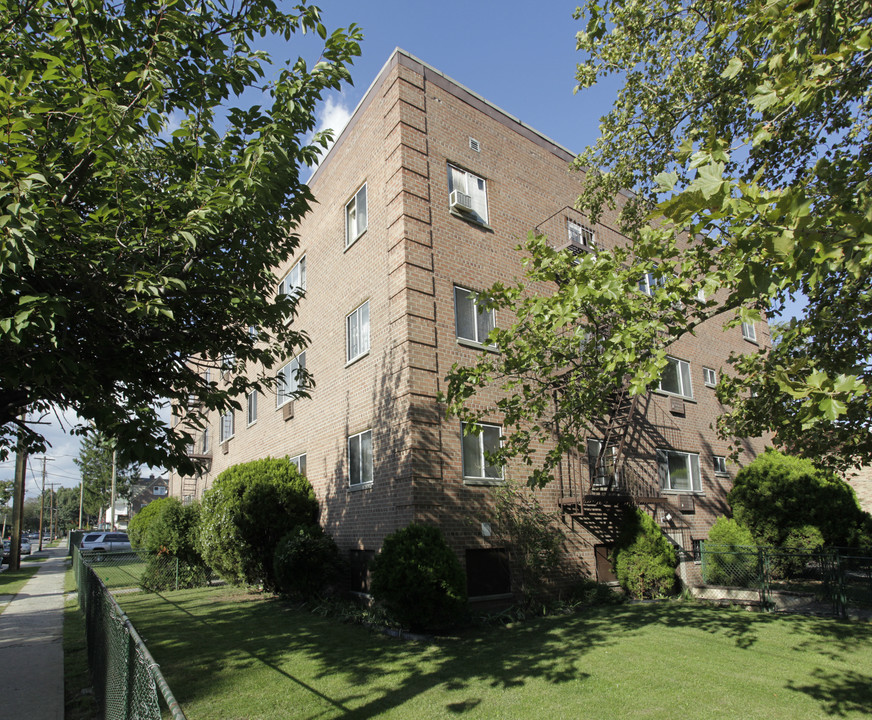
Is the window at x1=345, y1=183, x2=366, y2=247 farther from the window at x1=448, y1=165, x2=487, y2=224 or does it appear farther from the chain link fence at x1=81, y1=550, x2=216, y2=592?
the chain link fence at x1=81, y1=550, x2=216, y2=592

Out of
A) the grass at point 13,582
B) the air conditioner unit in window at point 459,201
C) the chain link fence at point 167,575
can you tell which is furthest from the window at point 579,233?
the grass at point 13,582

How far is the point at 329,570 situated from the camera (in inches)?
480

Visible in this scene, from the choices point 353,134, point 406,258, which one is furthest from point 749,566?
point 353,134

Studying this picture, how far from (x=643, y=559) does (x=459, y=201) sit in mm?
9255

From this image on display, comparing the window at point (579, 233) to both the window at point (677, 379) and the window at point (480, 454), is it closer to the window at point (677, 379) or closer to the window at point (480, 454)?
the window at point (677, 379)

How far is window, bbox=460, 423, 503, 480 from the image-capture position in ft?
38.6

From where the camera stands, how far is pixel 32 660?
874 centimetres

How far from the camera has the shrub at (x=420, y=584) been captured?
30.7 ft

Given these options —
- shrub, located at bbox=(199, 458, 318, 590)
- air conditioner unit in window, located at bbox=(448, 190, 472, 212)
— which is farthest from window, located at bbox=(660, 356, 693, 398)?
shrub, located at bbox=(199, 458, 318, 590)

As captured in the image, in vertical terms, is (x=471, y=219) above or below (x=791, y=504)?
above

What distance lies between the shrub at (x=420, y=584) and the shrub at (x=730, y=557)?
8.15 metres

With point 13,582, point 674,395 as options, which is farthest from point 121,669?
point 13,582

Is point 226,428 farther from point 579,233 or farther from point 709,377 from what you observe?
point 709,377

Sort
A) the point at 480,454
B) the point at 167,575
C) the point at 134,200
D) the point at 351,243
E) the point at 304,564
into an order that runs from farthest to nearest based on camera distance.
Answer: the point at 167,575, the point at 351,243, the point at 304,564, the point at 480,454, the point at 134,200
